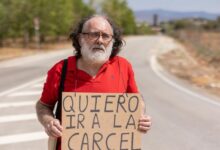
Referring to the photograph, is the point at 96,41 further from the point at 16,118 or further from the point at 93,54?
the point at 16,118

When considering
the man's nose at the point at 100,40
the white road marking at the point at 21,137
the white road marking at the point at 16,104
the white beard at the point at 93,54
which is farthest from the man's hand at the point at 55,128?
the white road marking at the point at 16,104

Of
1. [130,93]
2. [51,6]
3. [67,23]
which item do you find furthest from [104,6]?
[130,93]

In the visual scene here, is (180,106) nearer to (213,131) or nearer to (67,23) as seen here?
(213,131)

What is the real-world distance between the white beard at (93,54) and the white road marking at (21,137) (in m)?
4.95

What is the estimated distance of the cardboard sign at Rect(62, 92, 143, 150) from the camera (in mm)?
3492

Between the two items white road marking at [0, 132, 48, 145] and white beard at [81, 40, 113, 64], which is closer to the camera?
white beard at [81, 40, 113, 64]

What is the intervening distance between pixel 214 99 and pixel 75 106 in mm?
11394

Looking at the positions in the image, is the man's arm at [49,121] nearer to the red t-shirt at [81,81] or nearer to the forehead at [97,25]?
the red t-shirt at [81,81]

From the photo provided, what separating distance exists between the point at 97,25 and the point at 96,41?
4.8 inches

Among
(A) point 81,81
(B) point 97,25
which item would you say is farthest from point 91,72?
(B) point 97,25

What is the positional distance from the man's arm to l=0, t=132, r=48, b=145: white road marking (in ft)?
15.6

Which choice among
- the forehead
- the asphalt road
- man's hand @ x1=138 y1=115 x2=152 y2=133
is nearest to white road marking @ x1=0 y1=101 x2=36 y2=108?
the asphalt road

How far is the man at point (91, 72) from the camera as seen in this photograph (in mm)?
3564

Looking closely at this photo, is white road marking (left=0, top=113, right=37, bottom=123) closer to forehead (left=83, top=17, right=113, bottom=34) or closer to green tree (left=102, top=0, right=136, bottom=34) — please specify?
forehead (left=83, top=17, right=113, bottom=34)
